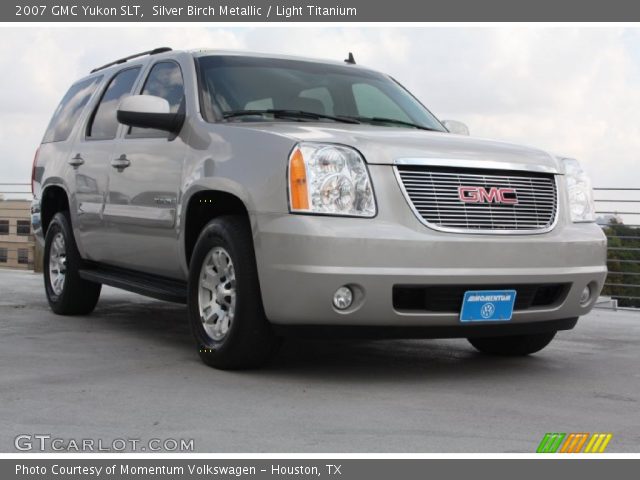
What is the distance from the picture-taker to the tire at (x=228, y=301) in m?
5.43

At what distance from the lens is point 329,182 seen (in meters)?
5.21

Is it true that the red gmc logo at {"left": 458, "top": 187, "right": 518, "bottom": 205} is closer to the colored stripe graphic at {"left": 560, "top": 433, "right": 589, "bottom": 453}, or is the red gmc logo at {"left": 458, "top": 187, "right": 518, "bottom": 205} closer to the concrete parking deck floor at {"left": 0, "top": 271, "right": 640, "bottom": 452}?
the concrete parking deck floor at {"left": 0, "top": 271, "right": 640, "bottom": 452}

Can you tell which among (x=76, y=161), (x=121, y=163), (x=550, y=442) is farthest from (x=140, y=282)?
(x=550, y=442)

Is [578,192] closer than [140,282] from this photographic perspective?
Yes

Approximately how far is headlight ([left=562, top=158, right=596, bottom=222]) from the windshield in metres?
1.16

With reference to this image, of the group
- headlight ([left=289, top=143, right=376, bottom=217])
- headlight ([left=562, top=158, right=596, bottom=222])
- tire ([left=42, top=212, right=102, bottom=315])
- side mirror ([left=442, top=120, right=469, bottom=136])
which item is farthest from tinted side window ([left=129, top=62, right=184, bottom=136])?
headlight ([left=562, top=158, right=596, bottom=222])

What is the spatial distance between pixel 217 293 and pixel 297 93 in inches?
61.4

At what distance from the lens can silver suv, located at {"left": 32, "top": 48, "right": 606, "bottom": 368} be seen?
5203mm

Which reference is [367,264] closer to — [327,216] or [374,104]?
[327,216]

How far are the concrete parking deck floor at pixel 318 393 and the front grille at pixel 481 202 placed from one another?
88 cm

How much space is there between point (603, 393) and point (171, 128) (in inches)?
118

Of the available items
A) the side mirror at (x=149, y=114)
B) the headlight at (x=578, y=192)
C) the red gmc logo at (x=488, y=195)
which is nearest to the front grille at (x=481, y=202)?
the red gmc logo at (x=488, y=195)

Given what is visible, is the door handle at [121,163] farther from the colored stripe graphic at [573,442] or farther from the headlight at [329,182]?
the colored stripe graphic at [573,442]
